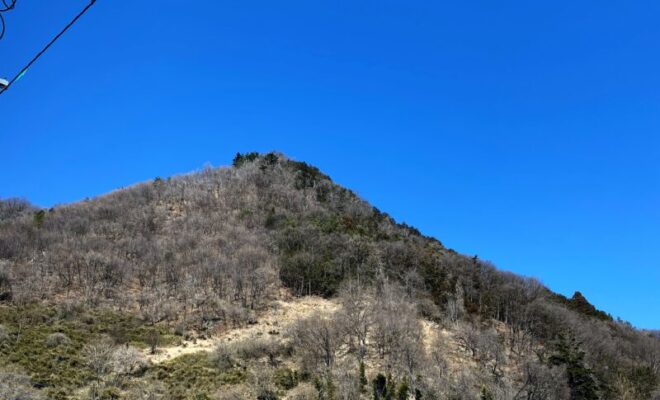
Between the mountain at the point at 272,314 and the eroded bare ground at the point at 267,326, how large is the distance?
19cm

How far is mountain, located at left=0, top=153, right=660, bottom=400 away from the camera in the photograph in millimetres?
31125

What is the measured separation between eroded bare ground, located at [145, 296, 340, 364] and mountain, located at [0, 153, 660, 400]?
0.19m

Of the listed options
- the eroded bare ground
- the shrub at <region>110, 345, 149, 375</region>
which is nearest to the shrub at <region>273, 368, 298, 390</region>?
the eroded bare ground

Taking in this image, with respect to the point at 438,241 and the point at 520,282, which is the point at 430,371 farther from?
the point at 438,241

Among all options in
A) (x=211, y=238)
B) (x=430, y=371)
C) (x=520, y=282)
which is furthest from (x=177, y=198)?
(x=430, y=371)

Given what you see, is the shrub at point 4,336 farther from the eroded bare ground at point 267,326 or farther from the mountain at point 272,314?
the eroded bare ground at point 267,326

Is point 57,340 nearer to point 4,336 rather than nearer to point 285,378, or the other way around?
point 4,336

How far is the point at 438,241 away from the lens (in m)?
75.1

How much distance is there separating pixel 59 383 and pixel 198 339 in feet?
38.3

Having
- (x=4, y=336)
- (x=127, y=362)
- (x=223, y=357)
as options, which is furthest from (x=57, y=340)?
(x=223, y=357)

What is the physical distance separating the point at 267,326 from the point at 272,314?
2649mm

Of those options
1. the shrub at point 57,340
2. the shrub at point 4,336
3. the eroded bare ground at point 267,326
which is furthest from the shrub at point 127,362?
the shrub at point 4,336

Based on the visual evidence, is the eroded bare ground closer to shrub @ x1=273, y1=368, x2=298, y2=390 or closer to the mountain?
the mountain

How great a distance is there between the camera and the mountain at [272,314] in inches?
1225
